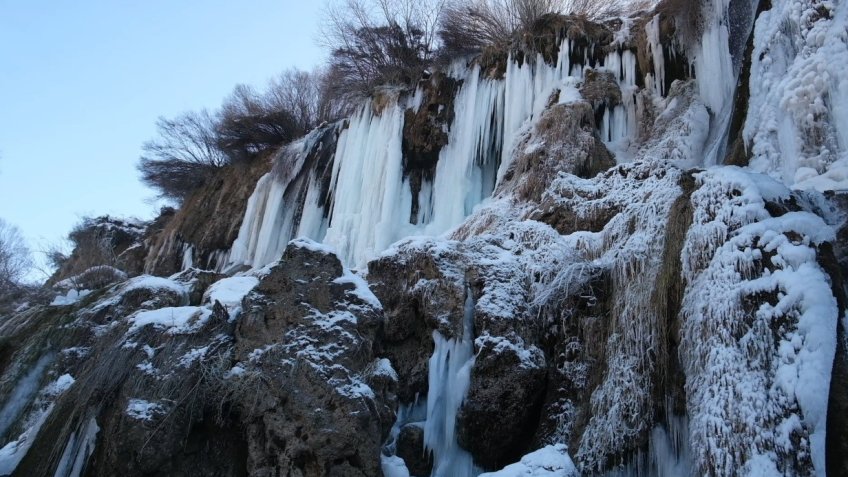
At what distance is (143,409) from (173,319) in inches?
39.8

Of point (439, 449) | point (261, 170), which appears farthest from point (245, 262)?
point (439, 449)

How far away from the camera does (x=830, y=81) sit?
22.8 feet

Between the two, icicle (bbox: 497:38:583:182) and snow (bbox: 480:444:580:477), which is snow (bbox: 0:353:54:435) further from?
icicle (bbox: 497:38:583:182)

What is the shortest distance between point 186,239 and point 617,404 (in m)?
15.4

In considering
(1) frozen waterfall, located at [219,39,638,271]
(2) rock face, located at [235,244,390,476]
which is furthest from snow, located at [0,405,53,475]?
(1) frozen waterfall, located at [219,39,638,271]

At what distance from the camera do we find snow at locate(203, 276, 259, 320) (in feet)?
20.5

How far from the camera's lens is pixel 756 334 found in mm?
4516

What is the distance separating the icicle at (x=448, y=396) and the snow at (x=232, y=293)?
77.5 inches

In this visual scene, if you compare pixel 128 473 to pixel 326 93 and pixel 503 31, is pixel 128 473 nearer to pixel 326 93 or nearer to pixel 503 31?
pixel 503 31

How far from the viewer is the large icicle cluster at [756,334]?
402 centimetres

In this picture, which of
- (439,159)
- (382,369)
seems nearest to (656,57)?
(439,159)

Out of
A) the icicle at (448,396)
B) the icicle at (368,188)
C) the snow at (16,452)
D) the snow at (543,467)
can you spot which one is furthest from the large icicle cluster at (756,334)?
the icicle at (368,188)

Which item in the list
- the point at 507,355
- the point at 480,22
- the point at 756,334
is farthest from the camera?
the point at 480,22

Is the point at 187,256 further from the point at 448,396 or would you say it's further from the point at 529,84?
the point at 448,396
